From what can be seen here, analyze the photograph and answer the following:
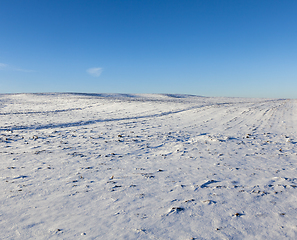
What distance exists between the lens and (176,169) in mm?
7180

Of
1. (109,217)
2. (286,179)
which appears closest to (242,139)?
(286,179)

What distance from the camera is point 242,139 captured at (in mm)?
11312

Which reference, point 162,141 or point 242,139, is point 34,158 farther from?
point 242,139

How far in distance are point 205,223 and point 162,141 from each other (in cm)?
717

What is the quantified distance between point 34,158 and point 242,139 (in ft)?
35.4

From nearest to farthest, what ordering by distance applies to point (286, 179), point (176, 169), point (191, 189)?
point (191, 189) → point (286, 179) → point (176, 169)

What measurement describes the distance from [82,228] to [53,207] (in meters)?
1.26

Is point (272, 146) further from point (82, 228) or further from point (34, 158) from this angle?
point (34, 158)

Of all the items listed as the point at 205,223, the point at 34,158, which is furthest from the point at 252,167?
the point at 34,158

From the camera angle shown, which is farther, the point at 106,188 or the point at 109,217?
the point at 106,188

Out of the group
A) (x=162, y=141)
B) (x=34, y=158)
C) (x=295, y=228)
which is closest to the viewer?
(x=295, y=228)

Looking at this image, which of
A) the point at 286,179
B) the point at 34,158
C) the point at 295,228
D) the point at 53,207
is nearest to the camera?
the point at 295,228

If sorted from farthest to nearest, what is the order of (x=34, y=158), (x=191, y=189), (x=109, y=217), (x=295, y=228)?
(x=34, y=158)
(x=191, y=189)
(x=109, y=217)
(x=295, y=228)

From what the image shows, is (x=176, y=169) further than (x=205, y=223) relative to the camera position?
Yes
